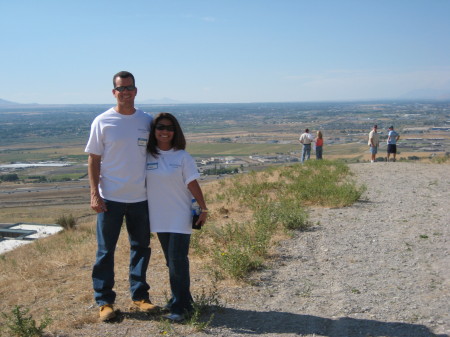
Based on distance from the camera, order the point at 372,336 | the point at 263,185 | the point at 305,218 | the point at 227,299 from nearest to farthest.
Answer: the point at 372,336, the point at 227,299, the point at 305,218, the point at 263,185

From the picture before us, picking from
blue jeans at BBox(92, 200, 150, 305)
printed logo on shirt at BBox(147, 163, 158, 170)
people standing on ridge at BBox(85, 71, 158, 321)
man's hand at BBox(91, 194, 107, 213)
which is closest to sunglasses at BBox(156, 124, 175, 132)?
people standing on ridge at BBox(85, 71, 158, 321)

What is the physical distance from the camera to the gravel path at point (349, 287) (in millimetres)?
3750

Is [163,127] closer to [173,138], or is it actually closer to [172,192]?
[173,138]

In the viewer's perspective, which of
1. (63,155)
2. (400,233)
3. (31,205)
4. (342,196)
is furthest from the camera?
(63,155)

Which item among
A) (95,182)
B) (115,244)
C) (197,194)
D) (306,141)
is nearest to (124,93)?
(95,182)

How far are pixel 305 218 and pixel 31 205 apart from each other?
26.5m

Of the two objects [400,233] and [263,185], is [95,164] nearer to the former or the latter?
[400,233]

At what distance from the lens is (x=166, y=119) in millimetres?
3775

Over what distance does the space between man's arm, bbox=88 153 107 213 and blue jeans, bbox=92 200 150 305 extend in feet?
0.24

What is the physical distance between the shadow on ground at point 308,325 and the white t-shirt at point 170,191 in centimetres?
89

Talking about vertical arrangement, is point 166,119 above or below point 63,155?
above

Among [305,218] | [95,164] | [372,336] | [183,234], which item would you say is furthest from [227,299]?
[305,218]

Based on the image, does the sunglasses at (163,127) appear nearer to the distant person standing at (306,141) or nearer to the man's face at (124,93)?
the man's face at (124,93)

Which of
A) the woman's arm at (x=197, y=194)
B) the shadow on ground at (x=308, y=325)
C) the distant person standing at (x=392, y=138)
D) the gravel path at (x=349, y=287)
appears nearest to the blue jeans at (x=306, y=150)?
the distant person standing at (x=392, y=138)
